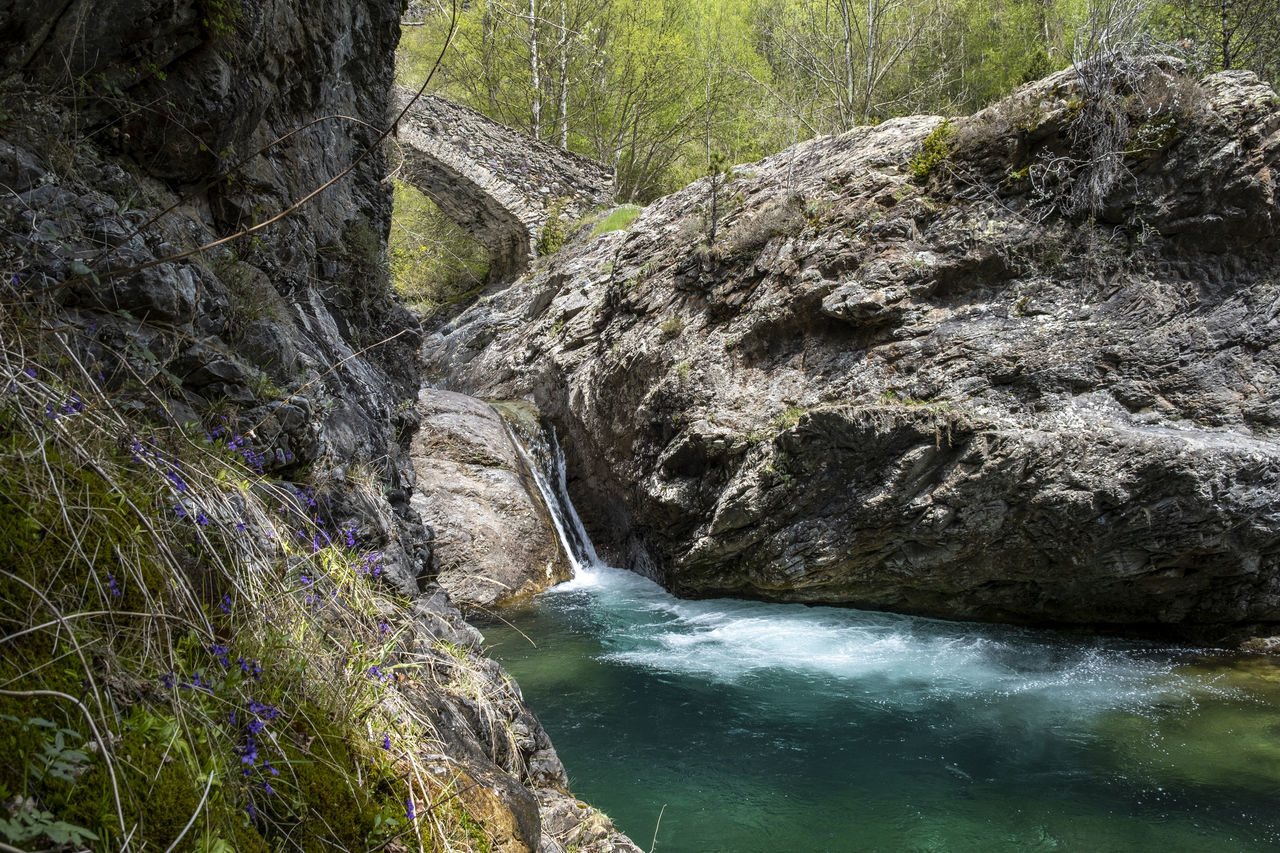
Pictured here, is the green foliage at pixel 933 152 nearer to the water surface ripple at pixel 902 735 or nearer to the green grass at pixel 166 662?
the water surface ripple at pixel 902 735

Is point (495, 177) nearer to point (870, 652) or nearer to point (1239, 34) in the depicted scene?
point (1239, 34)

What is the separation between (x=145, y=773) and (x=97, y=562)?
50 centimetres

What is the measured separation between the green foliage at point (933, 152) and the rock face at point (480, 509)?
19.0 feet

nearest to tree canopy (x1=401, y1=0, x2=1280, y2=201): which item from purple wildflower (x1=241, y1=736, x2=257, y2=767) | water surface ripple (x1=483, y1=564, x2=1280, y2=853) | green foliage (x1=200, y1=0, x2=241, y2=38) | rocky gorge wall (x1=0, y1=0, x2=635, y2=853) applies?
water surface ripple (x1=483, y1=564, x2=1280, y2=853)

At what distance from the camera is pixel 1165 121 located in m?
6.62

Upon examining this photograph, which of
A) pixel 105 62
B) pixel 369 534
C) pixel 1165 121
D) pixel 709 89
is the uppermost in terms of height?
pixel 709 89

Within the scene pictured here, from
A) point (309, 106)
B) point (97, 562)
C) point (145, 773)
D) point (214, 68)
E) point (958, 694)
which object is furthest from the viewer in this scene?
point (958, 694)

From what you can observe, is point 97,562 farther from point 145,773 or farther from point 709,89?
point 709,89

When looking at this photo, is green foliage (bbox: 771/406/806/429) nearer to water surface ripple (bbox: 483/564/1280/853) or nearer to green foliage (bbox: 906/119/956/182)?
water surface ripple (bbox: 483/564/1280/853)

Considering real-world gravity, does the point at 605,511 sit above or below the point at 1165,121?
below

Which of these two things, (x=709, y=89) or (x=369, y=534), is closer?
(x=369, y=534)

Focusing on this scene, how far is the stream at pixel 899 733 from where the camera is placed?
162 inches

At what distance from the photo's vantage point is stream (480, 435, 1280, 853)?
13.5ft

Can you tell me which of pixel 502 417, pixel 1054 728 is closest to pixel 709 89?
pixel 502 417
